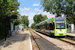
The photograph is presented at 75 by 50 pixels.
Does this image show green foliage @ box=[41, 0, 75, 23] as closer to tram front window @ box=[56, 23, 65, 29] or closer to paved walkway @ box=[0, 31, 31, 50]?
tram front window @ box=[56, 23, 65, 29]

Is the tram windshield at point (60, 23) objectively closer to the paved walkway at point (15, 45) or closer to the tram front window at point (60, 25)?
the tram front window at point (60, 25)

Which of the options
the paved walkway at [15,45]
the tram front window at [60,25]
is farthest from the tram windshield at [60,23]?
the paved walkway at [15,45]

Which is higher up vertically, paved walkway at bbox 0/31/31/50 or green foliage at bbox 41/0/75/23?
green foliage at bbox 41/0/75/23

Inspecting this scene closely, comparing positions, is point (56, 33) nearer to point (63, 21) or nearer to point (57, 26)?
point (57, 26)

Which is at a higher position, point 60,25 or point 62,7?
point 62,7

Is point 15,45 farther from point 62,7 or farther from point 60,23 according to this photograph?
point 62,7

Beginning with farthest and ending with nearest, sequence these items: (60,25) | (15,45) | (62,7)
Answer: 1. (62,7)
2. (60,25)
3. (15,45)

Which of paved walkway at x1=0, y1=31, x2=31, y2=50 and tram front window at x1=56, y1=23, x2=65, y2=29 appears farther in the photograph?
tram front window at x1=56, y1=23, x2=65, y2=29

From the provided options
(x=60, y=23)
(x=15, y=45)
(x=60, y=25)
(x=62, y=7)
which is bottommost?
(x=15, y=45)

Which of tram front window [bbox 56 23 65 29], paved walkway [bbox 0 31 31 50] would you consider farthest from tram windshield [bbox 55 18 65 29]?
paved walkway [bbox 0 31 31 50]

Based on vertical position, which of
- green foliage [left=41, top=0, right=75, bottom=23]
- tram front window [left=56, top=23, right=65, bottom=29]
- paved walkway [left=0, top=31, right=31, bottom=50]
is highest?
green foliage [left=41, top=0, right=75, bottom=23]

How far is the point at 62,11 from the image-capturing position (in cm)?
2097

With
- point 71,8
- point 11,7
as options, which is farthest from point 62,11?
point 11,7

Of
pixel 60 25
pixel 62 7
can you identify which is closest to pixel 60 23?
pixel 60 25
